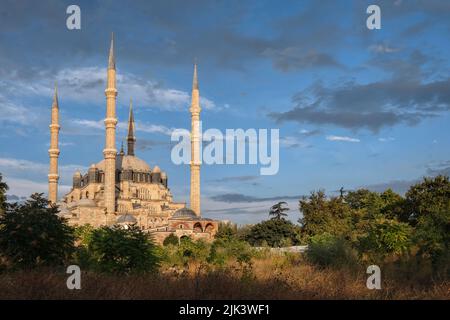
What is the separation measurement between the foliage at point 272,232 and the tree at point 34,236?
3184 cm

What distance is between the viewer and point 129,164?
7325cm

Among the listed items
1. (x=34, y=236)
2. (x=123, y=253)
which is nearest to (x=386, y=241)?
(x=123, y=253)

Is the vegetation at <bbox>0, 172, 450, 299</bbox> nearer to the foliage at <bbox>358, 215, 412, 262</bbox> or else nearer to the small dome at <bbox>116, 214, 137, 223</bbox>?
the foliage at <bbox>358, 215, 412, 262</bbox>

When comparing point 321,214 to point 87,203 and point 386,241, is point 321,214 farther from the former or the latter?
point 87,203

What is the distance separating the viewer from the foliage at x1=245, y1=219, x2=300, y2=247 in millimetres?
45125

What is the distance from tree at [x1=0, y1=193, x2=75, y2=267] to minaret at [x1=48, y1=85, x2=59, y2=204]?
44.7 metres

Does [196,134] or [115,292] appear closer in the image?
[115,292]

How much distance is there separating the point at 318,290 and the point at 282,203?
4509 centimetres

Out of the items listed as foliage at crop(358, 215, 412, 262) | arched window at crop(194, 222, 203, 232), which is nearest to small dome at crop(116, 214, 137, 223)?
arched window at crop(194, 222, 203, 232)

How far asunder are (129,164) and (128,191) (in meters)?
5.85
